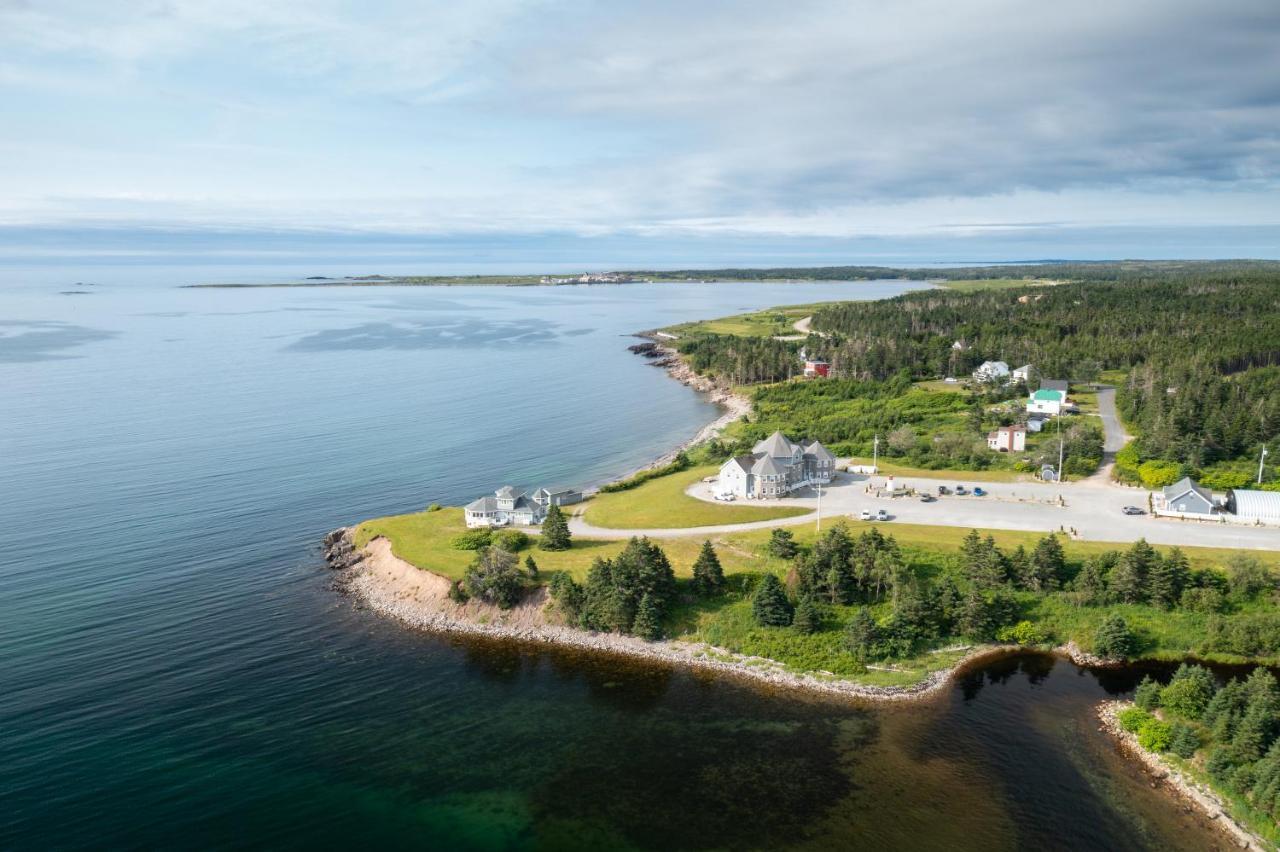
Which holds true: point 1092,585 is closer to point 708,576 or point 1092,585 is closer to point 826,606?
point 826,606

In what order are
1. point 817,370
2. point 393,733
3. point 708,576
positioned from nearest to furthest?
1. point 393,733
2. point 708,576
3. point 817,370

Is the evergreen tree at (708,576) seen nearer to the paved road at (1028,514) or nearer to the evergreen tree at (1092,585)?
the paved road at (1028,514)

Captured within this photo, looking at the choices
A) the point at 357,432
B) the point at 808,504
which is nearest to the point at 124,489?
the point at 357,432

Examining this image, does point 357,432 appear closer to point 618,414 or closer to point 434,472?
point 434,472

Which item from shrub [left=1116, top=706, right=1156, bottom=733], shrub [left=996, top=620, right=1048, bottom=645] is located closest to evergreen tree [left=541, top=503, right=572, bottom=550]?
shrub [left=996, top=620, right=1048, bottom=645]

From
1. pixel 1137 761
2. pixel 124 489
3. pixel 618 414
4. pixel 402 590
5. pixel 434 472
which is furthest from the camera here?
pixel 618 414

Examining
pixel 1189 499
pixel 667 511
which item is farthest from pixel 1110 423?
pixel 667 511
